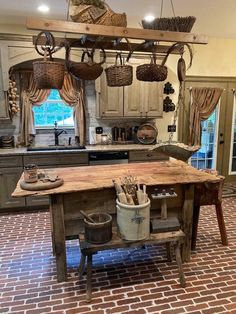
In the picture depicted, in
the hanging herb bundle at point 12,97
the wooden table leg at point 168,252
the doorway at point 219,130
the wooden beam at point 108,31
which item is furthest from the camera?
the doorway at point 219,130

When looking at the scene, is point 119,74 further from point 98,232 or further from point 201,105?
point 201,105

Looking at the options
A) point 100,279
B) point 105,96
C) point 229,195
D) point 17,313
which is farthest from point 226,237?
point 105,96

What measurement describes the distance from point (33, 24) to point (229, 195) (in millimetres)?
4340

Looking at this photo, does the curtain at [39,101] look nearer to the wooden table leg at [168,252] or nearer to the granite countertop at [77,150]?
the granite countertop at [77,150]

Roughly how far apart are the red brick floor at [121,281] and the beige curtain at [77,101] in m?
2.02

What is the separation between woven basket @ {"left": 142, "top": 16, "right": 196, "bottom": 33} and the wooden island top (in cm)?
133

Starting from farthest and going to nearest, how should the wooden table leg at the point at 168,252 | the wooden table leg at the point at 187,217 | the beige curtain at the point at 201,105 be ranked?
the beige curtain at the point at 201,105
the wooden table leg at the point at 168,252
the wooden table leg at the point at 187,217

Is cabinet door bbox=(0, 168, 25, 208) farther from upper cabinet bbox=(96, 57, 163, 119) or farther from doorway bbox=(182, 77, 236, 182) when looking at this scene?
doorway bbox=(182, 77, 236, 182)

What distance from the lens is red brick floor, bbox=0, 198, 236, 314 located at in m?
2.13

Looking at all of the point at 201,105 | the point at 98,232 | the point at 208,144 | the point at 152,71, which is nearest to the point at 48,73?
the point at 152,71

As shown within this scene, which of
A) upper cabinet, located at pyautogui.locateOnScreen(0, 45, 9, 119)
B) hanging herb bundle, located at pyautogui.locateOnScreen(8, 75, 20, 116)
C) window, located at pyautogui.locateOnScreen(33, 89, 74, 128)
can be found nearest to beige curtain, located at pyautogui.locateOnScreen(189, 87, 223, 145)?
window, located at pyautogui.locateOnScreen(33, 89, 74, 128)

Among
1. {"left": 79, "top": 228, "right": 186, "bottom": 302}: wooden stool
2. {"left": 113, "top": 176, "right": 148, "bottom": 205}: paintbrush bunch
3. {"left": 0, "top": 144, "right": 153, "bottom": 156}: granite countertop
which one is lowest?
{"left": 79, "top": 228, "right": 186, "bottom": 302}: wooden stool

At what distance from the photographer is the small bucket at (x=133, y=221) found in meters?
2.19

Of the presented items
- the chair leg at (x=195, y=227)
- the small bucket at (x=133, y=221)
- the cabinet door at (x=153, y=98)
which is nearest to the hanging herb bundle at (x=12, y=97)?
the cabinet door at (x=153, y=98)
